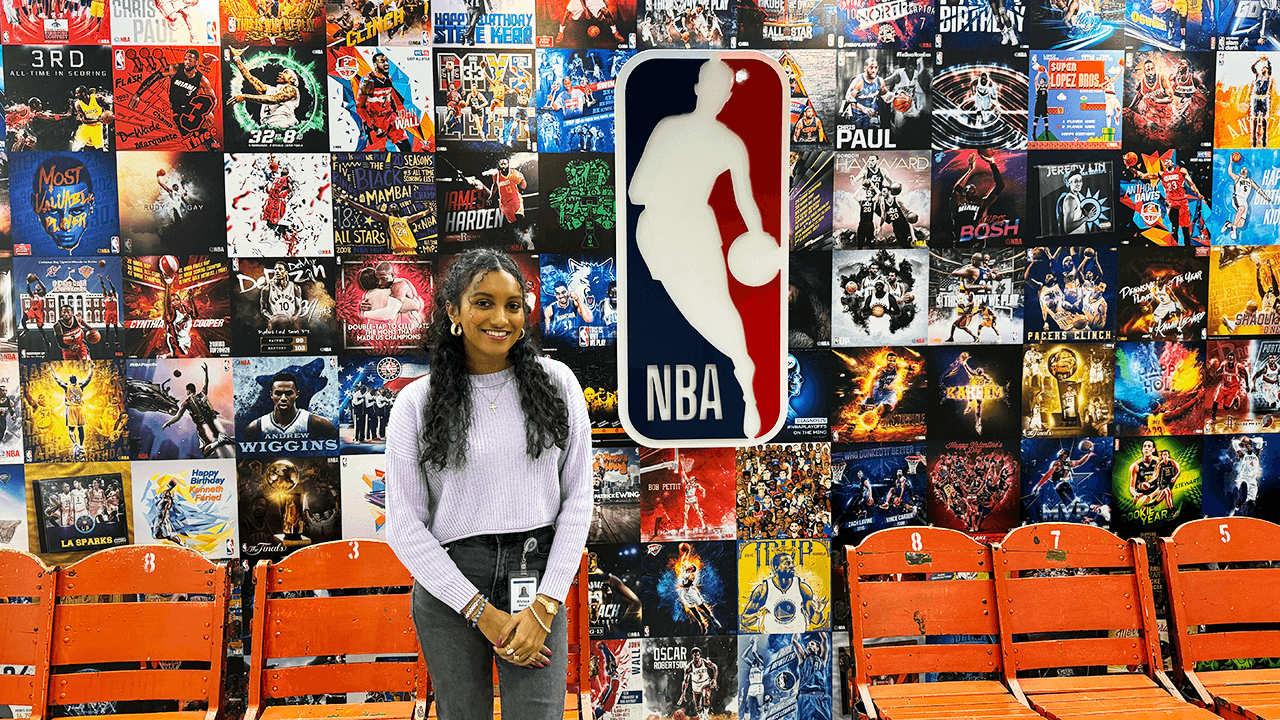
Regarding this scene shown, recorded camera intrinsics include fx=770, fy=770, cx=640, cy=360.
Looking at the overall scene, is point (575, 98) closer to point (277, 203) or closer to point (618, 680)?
point (277, 203)

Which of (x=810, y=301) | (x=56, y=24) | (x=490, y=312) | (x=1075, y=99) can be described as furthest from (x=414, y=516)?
(x=1075, y=99)

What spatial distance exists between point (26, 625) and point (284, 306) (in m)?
1.38

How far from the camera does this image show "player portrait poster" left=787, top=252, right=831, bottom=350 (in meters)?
2.95

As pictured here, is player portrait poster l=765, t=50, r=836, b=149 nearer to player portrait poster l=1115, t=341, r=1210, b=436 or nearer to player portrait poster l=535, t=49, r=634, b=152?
player portrait poster l=535, t=49, r=634, b=152

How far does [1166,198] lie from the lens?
3.00 m

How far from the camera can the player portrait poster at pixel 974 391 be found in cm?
301

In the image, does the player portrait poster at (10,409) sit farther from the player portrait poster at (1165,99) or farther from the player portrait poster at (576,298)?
the player portrait poster at (1165,99)

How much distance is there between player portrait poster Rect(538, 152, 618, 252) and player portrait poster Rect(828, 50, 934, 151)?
0.91 m

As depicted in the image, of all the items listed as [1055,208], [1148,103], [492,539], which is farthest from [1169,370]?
[492,539]

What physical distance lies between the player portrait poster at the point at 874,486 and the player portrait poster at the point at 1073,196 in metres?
1.00

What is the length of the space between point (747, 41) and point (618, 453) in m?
1.61

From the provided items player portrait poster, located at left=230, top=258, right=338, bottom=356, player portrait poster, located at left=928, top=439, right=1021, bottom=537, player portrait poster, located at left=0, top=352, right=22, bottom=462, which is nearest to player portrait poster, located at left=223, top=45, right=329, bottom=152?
player portrait poster, located at left=230, top=258, right=338, bottom=356

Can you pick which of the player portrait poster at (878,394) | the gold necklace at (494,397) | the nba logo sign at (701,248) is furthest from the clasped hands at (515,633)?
the player portrait poster at (878,394)

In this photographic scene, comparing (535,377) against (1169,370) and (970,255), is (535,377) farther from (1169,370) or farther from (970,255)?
(1169,370)
